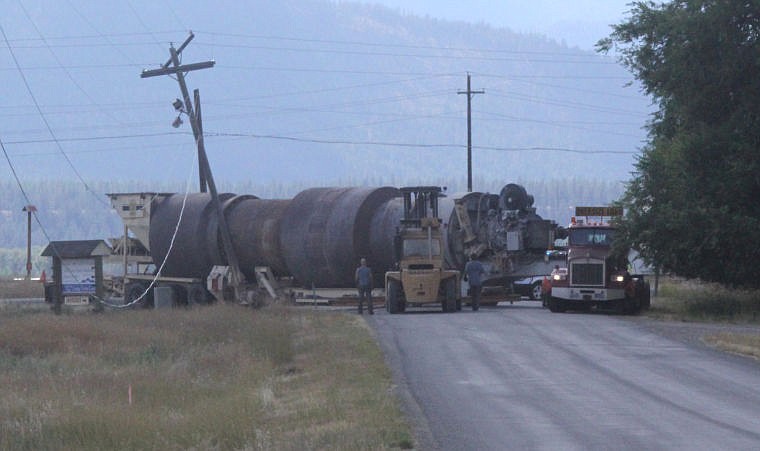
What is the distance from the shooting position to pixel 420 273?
35.7 metres

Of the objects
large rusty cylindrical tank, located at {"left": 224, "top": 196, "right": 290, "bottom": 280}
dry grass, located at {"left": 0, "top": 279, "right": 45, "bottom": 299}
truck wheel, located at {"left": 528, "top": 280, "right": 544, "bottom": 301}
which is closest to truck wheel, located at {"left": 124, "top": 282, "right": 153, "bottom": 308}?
large rusty cylindrical tank, located at {"left": 224, "top": 196, "right": 290, "bottom": 280}

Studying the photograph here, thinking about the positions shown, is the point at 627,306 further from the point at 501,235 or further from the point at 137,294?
the point at 137,294

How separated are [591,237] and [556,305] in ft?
7.78

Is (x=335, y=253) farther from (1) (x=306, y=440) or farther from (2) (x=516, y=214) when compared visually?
(1) (x=306, y=440)

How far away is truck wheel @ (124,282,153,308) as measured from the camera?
44844 mm

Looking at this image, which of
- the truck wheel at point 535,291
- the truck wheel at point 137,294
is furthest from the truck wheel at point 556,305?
the truck wheel at point 137,294

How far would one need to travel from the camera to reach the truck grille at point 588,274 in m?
35.5

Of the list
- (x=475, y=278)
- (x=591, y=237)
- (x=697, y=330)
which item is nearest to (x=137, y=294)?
(x=475, y=278)

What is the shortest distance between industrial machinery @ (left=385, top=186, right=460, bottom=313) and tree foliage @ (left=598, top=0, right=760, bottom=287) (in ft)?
18.5

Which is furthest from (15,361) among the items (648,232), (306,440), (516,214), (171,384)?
(516,214)

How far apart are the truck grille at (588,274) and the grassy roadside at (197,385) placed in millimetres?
8026

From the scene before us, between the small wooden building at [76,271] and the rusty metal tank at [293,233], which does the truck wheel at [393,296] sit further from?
the small wooden building at [76,271]

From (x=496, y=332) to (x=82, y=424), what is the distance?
14454 mm

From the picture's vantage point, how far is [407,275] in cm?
3575
